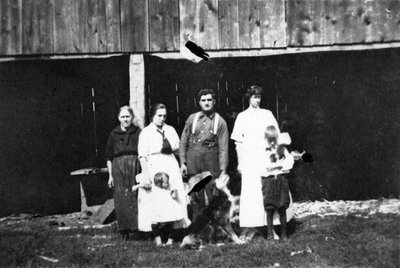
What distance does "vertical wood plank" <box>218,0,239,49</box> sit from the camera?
870 cm

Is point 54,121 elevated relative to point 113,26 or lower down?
lower down

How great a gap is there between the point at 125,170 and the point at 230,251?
6.95 feet

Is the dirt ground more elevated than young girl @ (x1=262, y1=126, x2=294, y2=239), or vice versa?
young girl @ (x1=262, y1=126, x2=294, y2=239)

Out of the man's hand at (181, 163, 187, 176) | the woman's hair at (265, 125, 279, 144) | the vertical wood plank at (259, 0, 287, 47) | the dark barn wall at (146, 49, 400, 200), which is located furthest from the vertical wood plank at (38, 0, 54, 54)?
the woman's hair at (265, 125, 279, 144)

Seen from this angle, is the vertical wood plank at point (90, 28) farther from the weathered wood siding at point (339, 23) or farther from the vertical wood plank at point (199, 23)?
the weathered wood siding at point (339, 23)

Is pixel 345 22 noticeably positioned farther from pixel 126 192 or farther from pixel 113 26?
pixel 126 192

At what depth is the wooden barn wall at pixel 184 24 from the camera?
8.52 metres

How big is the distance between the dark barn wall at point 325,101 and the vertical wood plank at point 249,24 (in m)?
2.34

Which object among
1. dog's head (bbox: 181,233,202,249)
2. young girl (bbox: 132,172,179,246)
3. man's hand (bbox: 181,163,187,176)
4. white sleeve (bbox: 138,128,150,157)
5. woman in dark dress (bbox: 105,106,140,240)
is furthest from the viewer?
woman in dark dress (bbox: 105,106,140,240)

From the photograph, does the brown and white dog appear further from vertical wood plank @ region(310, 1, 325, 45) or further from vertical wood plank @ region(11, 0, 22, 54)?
vertical wood plank @ region(11, 0, 22, 54)

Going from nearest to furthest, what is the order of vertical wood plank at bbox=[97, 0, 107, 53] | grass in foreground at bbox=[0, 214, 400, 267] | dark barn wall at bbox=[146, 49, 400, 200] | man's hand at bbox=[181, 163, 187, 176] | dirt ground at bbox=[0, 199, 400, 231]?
grass in foreground at bbox=[0, 214, 400, 267] < man's hand at bbox=[181, 163, 187, 176] < vertical wood plank at bbox=[97, 0, 107, 53] < dirt ground at bbox=[0, 199, 400, 231] < dark barn wall at bbox=[146, 49, 400, 200]

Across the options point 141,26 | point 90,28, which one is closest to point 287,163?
point 141,26

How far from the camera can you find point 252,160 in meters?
7.84

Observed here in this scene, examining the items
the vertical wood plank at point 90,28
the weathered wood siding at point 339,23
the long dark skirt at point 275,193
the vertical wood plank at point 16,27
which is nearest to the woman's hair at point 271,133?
the long dark skirt at point 275,193
